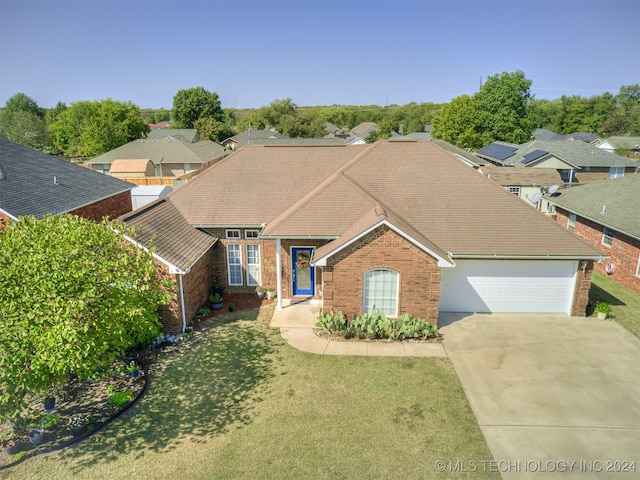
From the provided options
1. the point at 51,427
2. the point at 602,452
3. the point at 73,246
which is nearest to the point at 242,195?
the point at 73,246

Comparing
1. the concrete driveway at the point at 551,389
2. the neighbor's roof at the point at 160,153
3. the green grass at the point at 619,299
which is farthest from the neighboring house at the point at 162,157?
the concrete driveway at the point at 551,389

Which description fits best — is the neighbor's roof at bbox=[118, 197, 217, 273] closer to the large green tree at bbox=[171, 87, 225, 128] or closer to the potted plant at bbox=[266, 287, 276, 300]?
the potted plant at bbox=[266, 287, 276, 300]

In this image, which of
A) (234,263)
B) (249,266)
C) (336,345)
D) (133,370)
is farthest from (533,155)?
(133,370)

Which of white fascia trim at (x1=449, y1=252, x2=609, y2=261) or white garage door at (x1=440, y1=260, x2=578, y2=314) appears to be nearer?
white fascia trim at (x1=449, y1=252, x2=609, y2=261)

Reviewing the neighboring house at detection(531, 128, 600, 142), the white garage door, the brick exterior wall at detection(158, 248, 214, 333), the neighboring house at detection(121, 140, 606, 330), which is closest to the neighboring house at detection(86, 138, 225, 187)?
the neighboring house at detection(121, 140, 606, 330)

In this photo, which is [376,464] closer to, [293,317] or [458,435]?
[458,435]
